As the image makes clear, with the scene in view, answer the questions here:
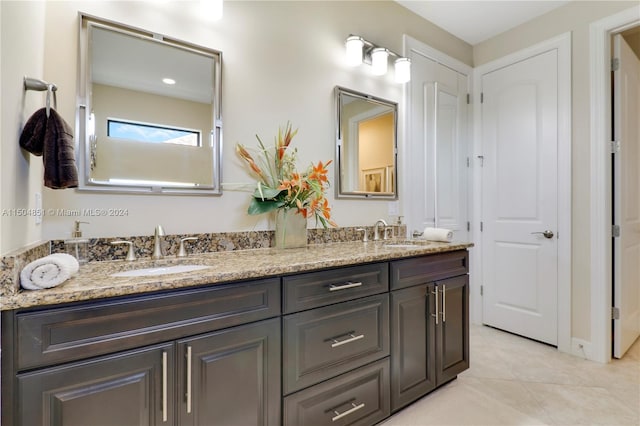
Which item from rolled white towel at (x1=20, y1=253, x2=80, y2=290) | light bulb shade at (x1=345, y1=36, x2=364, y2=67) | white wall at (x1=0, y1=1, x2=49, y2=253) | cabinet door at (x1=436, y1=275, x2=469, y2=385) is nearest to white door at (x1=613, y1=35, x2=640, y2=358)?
cabinet door at (x1=436, y1=275, x2=469, y2=385)

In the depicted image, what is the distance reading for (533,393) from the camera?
188 centimetres

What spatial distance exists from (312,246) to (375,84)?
133 cm

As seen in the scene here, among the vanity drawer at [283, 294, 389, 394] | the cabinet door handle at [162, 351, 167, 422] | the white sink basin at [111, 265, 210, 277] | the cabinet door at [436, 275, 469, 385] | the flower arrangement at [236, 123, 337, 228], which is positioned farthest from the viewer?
the cabinet door at [436, 275, 469, 385]

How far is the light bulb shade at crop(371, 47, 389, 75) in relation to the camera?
2205mm

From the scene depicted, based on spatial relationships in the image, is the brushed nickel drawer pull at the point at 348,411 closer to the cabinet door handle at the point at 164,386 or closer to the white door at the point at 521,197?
the cabinet door handle at the point at 164,386

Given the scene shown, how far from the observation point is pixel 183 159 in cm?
154

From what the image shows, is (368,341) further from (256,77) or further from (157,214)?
(256,77)

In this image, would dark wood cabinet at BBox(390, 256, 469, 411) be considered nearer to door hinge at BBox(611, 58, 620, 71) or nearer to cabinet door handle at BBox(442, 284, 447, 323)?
cabinet door handle at BBox(442, 284, 447, 323)

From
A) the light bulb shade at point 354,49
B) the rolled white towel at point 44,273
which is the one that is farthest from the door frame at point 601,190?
the rolled white towel at point 44,273

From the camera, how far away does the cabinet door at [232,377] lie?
0.99m

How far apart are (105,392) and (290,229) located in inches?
42.5

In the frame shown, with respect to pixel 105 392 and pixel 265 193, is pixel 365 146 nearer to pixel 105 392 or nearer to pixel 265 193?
pixel 265 193

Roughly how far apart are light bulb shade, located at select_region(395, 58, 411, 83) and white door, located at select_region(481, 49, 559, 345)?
1.09 m

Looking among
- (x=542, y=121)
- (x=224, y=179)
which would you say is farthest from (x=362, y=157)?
(x=542, y=121)
